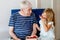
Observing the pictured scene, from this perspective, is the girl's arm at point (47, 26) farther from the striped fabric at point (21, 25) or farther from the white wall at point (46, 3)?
the white wall at point (46, 3)

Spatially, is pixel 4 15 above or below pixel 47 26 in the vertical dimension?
above

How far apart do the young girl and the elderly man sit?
13 cm

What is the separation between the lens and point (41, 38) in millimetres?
1709

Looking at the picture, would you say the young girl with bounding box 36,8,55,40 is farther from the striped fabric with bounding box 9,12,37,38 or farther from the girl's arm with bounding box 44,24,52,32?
the striped fabric with bounding box 9,12,37,38

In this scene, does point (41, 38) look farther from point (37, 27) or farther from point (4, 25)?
point (4, 25)

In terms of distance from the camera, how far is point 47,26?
5.56ft

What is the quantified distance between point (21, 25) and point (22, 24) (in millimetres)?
16

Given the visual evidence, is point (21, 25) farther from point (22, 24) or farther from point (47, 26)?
point (47, 26)

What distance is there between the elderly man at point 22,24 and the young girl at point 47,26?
126mm

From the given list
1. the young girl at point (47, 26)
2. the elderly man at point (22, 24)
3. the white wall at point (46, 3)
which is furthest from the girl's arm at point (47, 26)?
the white wall at point (46, 3)

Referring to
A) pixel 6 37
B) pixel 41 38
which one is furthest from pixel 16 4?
pixel 41 38

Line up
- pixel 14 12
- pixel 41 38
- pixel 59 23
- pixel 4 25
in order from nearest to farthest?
pixel 41 38, pixel 14 12, pixel 4 25, pixel 59 23

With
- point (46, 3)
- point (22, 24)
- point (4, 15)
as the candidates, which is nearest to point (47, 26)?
point (22, 24)

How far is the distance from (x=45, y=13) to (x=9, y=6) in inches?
21.2
